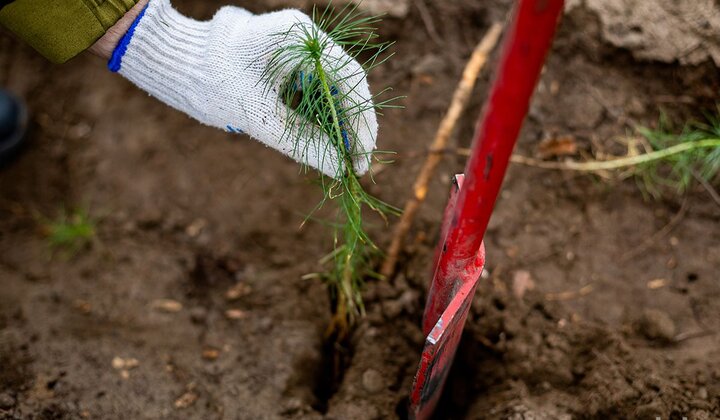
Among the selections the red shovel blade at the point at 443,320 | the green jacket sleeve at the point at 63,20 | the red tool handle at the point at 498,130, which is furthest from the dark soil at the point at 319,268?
the green jacket sleeve at the point at 63,20

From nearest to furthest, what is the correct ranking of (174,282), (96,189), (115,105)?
(174,282)
(96,189)
(115,105)

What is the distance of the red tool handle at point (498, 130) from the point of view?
38.7 inches

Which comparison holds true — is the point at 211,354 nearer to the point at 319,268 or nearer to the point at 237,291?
the point at 237,291

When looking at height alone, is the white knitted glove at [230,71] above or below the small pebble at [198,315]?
above

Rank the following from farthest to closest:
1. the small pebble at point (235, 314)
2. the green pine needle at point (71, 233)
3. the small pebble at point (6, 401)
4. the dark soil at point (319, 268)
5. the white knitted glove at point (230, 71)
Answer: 1. the green pine needle at point (71, 233)
2. the small pebble at point (235, 314)
3. the dark soil at point (319, 268)
4. the small pebble at point (6, 401)
5. the white knitted glove at point (230, 71)

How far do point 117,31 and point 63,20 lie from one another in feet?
0.45

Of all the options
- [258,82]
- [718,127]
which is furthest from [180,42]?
[718,127]

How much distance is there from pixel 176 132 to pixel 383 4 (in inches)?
42.0

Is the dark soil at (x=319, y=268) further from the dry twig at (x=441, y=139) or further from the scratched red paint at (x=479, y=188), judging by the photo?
the scratched red paint at (x=479, y=188)

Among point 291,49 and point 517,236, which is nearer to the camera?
point 291,49

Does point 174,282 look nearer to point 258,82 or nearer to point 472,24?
point 258,82

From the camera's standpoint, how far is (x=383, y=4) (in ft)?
8.16

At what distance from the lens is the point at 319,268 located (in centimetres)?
218

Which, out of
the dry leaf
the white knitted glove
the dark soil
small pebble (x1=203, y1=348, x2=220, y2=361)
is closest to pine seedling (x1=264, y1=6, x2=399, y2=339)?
the white knitted glove
